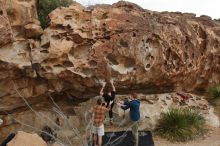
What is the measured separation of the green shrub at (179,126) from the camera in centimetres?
1470

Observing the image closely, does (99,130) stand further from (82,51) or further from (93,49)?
(82,51)

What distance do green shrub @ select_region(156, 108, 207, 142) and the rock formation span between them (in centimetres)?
159

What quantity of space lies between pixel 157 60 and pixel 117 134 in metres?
3.07

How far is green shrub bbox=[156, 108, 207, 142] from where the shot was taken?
48.2 feet

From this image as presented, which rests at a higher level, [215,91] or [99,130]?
[99,130]

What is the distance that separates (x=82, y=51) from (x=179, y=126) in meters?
4.16

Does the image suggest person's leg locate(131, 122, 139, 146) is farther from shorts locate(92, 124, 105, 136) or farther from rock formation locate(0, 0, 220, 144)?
rock formation locate(0, 0, 220, 144)

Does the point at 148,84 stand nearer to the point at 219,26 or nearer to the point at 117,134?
the point at 117,134

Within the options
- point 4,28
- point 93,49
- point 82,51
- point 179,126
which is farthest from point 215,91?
point 4,28

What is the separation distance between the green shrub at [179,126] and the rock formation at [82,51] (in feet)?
5.20

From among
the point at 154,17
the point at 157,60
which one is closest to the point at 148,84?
the point at 157,60

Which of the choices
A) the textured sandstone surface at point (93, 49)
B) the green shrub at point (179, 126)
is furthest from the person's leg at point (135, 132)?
the textured sandstone surface at point (93, 49)

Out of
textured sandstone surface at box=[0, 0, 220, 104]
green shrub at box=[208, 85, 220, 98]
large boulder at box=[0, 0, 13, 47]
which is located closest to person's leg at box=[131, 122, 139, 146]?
textured sandstone surface at box=[0, 0, 220, 104]

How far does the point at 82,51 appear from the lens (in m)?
14.2
